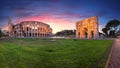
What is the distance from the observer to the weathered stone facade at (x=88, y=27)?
42378mm

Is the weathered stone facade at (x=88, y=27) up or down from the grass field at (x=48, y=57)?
up

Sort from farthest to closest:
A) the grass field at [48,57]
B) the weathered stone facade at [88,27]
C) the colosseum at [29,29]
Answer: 1. the colosseum at [29,29]
2. the weathered stone facade at [88,27]
3. the grass field at [48,57]

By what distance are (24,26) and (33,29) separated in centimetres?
359

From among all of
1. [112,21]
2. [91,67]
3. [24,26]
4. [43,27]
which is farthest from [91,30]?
[91,67]

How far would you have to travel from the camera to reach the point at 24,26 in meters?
55.9

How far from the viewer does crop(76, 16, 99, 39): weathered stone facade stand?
42378mm

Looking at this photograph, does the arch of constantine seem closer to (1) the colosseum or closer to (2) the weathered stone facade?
(1) the colosseum

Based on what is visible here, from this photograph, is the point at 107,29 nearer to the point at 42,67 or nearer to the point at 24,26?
the point at 24,26

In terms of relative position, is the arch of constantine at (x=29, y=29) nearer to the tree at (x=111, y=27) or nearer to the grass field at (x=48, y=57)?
the tree at (x=111, y=27)

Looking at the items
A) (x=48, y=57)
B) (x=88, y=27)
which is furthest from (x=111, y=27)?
(x=48, y=57)

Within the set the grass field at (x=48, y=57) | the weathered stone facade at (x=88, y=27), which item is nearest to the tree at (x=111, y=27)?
the weathered stone facade at (x=88, y=27)

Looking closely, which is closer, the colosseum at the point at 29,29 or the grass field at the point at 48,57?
the grass field at the point at 48,57

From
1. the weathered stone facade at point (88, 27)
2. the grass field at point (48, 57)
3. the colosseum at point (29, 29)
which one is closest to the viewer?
the grass field at point (48, 57)

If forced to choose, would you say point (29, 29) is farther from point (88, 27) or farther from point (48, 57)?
point (48, 57)
